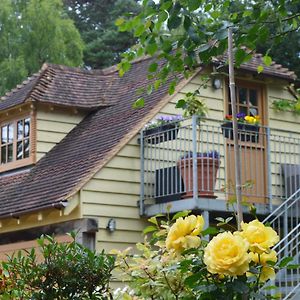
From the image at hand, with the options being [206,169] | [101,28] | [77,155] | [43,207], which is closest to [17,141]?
[77,155]

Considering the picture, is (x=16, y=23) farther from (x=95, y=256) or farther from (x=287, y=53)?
(x=95, y=256)

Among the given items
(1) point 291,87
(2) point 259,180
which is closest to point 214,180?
(2) point 259,180

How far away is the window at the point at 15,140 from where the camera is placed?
16031 mm

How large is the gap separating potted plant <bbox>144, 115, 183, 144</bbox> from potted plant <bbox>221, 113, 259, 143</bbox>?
0.80 m

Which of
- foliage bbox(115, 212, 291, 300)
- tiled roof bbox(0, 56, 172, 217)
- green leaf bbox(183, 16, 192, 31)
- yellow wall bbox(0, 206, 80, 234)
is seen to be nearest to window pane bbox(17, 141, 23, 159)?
tiled roof bbox(0, 56, 172, 217)

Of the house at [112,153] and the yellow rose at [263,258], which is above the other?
the house at [112,153]

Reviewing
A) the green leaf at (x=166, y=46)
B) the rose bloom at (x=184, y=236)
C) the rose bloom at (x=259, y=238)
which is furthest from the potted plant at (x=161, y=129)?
the rose bloom at (x=259, y=238)

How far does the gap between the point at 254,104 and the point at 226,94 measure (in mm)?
705

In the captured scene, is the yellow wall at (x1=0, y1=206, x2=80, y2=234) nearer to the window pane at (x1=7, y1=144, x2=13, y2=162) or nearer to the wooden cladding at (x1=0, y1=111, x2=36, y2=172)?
the wooden cladding at (x1=0, y1=111, x2=36, y2=172)

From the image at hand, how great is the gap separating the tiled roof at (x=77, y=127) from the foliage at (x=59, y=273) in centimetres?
807

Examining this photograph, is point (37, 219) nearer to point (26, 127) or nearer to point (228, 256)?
point (26, 127)

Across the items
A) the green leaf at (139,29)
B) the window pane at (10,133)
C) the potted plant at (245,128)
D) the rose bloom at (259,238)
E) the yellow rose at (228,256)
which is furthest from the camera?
the window pane at (10,133)

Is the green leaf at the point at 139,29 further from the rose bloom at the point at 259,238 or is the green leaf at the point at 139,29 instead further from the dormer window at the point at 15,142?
the dormer window at the point at 15,142

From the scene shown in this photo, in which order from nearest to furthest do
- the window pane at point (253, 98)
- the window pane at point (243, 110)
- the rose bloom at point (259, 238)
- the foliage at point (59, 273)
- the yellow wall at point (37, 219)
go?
the rose bloom at point (259, 238)
the foliage at point (59, 273)
the yellow wall at point (37, 219)
the window pane at point (243, 110)
the window pane at point (253, 98)
